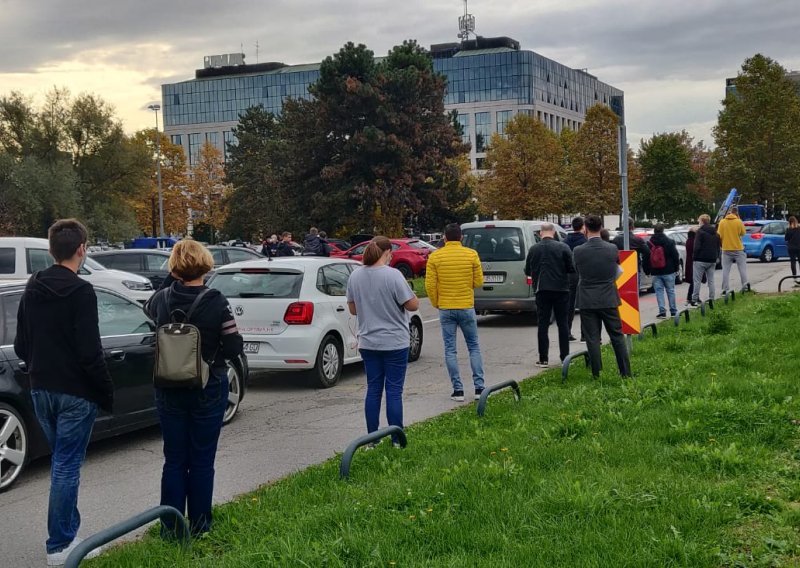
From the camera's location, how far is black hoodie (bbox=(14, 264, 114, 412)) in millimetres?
5086

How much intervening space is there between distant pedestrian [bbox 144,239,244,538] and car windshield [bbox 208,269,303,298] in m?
5.91

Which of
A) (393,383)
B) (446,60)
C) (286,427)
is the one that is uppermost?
(446,60)

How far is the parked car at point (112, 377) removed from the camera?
695 cm

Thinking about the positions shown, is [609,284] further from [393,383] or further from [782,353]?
[393,383]

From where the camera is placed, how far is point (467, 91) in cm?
11838

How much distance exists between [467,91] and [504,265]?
10405 centimetres

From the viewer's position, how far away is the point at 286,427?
9070 mm

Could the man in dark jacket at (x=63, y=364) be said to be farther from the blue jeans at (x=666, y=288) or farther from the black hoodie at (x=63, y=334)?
the blue jeans at (x=666, y=288)

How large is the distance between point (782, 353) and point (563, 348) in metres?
2.74

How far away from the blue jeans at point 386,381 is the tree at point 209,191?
73.7 metres

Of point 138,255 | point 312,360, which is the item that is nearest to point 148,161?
point 138,255

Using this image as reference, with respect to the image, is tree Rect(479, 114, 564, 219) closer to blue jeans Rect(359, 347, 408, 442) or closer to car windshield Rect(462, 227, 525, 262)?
car windshield Rect(462, 227, 525, 262)

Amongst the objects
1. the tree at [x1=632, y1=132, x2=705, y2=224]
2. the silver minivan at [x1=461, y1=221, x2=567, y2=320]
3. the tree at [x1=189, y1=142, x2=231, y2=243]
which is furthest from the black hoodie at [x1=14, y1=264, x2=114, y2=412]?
the tree at [x1=189, y1=142, x2=231, y2=243]

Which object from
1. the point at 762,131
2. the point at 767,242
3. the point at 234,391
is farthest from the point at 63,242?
the point at 762,131
